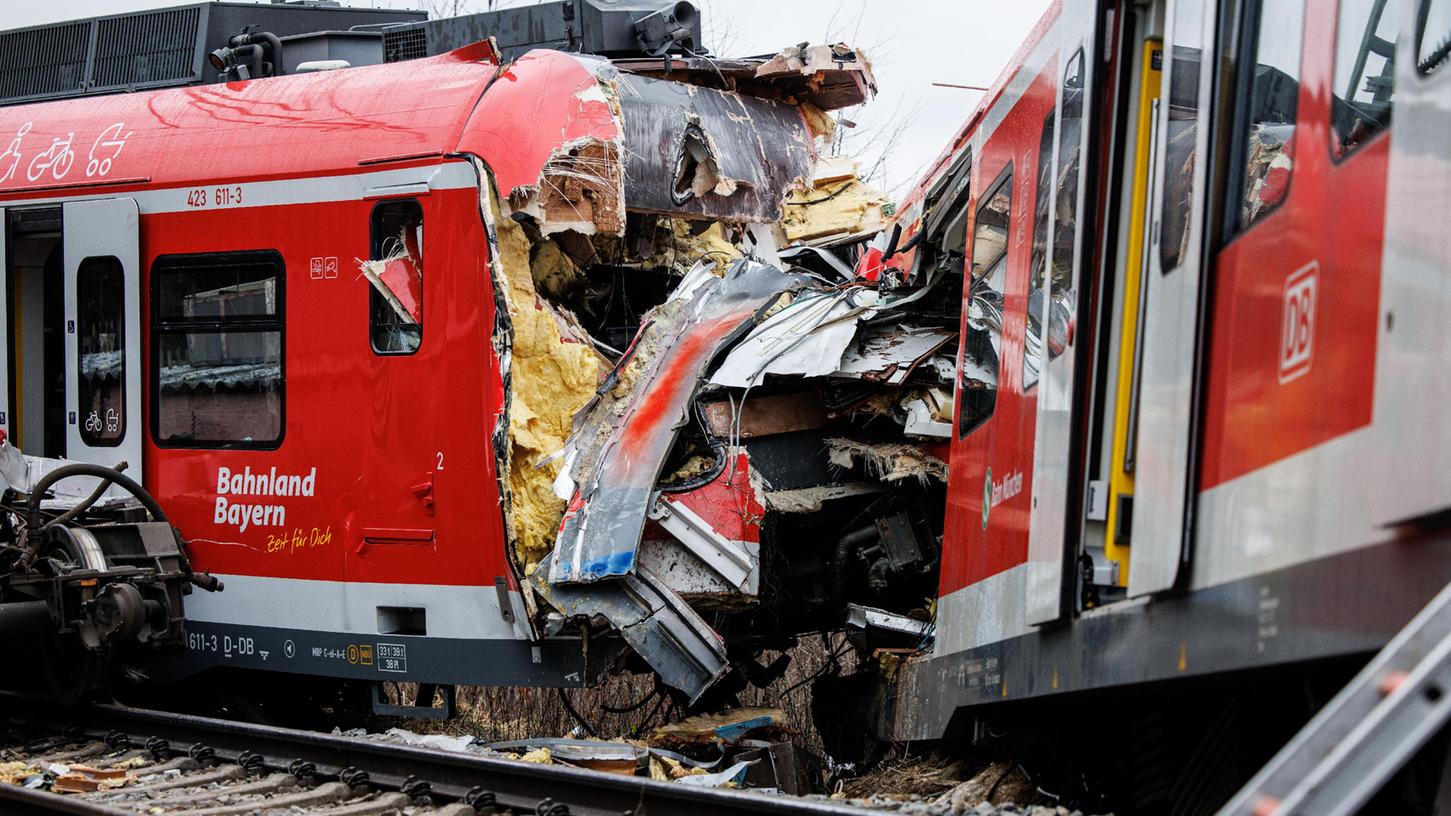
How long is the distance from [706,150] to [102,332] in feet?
11.7

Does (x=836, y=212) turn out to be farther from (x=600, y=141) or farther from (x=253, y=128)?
(x=253, y=128)

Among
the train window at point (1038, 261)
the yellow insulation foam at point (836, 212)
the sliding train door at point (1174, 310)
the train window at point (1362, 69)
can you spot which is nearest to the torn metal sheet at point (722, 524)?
the train window at point (1038, 261)

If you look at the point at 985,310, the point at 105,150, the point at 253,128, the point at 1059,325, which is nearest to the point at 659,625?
the point at 985,310

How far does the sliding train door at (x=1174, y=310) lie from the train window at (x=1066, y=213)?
0.43 meters

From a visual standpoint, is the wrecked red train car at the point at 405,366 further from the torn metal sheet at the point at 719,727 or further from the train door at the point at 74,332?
the torn metal sheet at the point at 719,727

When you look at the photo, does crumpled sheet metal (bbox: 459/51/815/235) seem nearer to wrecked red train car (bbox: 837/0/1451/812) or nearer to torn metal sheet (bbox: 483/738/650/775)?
wrecked red train car (bbox: 837/0/1451/812)

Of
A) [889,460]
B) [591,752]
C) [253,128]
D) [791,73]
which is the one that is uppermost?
[791,73]

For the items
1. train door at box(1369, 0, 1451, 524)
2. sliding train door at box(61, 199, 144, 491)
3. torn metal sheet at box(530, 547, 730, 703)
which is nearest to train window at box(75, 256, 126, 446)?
sliding train door at box(61, 199, 144, 491)

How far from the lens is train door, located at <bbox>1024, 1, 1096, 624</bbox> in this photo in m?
4.33

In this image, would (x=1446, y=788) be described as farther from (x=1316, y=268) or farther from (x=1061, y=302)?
(x=1061, y=302)

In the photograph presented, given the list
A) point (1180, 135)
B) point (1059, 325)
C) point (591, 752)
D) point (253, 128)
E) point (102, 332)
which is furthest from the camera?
point (102, 332)

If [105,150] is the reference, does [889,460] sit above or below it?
below

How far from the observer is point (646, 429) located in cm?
736

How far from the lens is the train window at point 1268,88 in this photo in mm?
3307
